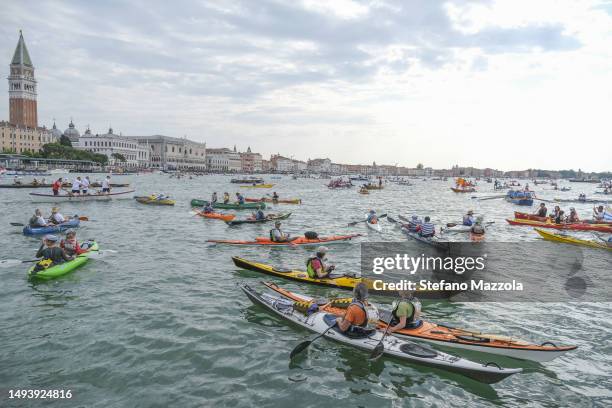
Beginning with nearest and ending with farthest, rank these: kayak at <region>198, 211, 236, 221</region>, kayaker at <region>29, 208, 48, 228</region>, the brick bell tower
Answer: kayaker at <region>29, 208, 48, 228</region>
kayak at <region>198, 211, 236, 221</region>
the brick bell tower

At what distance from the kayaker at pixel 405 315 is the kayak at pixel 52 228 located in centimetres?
2010

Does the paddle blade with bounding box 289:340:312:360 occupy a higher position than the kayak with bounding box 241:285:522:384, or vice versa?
the kayak with bounding box 241:285:522:384

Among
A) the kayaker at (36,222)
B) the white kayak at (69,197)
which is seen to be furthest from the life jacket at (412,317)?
the white kayak at (69,197)

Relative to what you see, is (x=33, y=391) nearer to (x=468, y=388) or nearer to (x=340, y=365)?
(x=340, y=365)

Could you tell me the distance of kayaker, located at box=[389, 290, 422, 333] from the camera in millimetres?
9227

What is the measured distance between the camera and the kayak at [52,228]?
20906mm

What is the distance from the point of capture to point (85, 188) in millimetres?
38969

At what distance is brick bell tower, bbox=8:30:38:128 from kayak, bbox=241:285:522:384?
183326 mm

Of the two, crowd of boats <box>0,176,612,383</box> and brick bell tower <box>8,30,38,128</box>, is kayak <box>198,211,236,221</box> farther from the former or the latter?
brick bell tower <box>8,30,38,128</box>

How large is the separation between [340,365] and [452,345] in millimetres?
2536

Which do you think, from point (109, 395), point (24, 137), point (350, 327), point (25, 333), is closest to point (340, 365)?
point (350, 327)

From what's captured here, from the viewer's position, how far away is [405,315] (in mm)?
9250

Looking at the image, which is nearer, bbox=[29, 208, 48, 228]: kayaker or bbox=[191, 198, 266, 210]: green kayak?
bbox=[29, 208, 48, 228]: kayaker

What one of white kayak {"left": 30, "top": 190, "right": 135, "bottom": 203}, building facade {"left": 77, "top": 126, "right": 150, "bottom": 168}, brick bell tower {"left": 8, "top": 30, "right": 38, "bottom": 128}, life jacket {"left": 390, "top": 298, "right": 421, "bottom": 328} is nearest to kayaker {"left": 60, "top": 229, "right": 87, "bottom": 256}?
life jacket {"left": 390, "top": 298, "right": 421, "bottom": 328}
